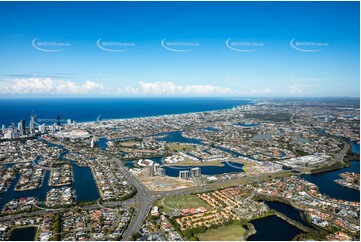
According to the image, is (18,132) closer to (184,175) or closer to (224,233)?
(184,175)

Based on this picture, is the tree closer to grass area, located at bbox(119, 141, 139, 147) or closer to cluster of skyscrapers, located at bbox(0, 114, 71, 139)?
grass area, located at bbox(119, 141, 139, 147)

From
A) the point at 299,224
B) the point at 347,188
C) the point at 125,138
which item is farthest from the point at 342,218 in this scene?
the point at 125,138

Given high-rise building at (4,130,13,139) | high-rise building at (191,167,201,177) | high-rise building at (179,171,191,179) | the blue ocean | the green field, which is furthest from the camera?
the blue ocean

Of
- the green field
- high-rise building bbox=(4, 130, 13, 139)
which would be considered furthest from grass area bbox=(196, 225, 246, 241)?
high-rise building bbox=(4, 130, 13, 139)

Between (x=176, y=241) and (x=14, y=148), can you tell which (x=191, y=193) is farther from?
(x=14, y=148)

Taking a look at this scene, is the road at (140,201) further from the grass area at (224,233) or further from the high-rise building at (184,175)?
the grass area at (224,233)

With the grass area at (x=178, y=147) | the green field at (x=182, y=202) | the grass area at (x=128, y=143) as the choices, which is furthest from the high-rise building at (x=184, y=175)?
the grass area at (x=128, y=143)

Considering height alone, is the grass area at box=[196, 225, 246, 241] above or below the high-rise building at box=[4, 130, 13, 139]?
below

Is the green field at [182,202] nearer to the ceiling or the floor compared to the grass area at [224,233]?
nearer to the ceiling
